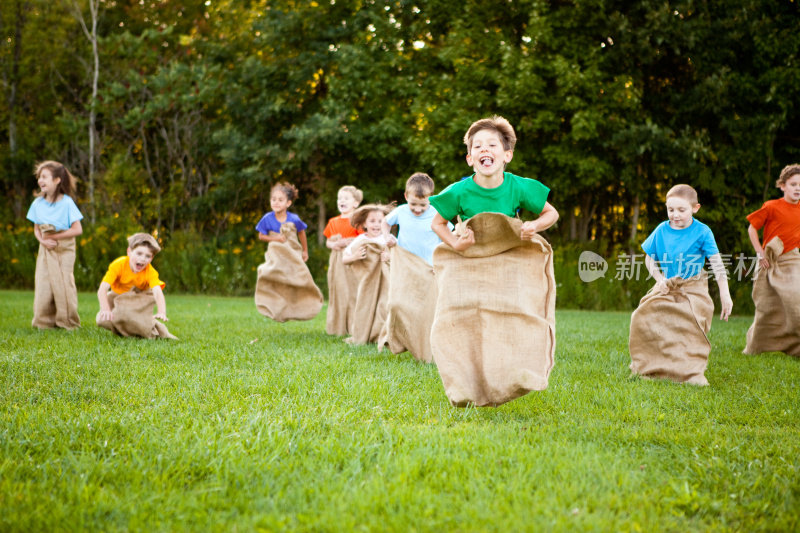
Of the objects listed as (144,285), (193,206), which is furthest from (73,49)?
(144,285)

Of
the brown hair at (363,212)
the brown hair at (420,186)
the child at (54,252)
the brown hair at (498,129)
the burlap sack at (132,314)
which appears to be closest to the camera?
the brown hair at (498,129)

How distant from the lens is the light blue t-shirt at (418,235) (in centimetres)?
746

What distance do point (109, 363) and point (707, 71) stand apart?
17739 mm

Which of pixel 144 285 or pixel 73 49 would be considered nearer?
pixel 144 285

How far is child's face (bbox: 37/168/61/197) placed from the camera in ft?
30.8

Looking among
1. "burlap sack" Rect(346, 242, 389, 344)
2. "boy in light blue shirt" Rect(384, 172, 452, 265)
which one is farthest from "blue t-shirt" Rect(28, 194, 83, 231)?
"boy in light blue shirt" Rect(384, 172, 452, 265)

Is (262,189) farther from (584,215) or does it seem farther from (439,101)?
(584,215)

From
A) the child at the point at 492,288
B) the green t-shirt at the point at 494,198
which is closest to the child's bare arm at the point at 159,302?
the child at the point at 492,288

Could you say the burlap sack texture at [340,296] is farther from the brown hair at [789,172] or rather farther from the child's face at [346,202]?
the brown hair at [789,172]

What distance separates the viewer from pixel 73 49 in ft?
86.9

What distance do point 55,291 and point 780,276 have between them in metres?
9.05

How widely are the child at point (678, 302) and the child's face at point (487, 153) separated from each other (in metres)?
2.50

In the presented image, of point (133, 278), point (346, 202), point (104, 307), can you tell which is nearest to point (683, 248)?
point (346, 202)

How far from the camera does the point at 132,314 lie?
27.7 ft
